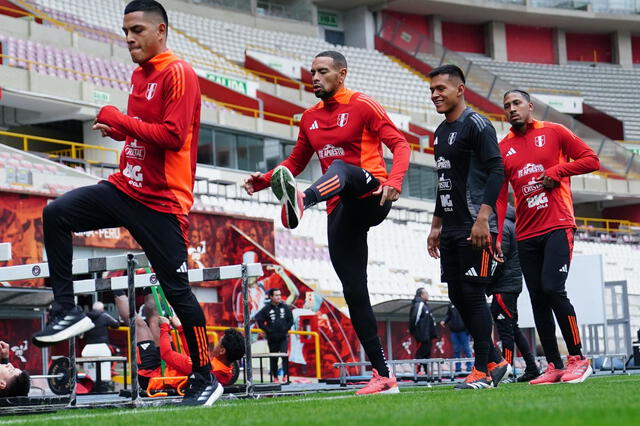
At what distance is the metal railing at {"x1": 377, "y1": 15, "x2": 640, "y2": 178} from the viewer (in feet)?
129

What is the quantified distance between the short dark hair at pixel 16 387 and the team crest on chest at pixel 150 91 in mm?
2263

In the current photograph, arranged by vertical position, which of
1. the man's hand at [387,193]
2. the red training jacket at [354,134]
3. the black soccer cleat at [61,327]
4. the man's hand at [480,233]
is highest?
the red training jacket at [354,134]

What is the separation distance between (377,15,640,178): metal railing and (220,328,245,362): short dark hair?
104 ft

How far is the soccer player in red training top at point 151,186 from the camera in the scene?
17.6 ft

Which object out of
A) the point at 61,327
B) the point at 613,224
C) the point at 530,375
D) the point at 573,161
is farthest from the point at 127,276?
the point at 613,224

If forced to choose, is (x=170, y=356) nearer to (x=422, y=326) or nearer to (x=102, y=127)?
(x=102, y=127)

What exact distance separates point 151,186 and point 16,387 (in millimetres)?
2097

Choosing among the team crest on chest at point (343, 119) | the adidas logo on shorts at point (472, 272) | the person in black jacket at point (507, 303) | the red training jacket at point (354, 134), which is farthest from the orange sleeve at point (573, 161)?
the person in black jacket at point (507, 303)

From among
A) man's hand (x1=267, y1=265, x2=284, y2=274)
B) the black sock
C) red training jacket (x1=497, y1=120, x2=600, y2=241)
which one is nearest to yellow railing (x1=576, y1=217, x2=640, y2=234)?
man's hand (x1=267, y1=265, x2=284, y2=274)

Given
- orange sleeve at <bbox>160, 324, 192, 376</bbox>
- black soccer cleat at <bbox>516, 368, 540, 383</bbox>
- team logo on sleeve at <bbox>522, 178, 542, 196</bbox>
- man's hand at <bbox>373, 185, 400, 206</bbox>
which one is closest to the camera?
man's hand at <bbox>373, 185, 400, 206</bbox>

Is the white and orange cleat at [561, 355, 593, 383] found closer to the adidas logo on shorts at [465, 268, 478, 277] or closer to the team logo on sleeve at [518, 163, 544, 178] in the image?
the adidas logo on shorts at [465, 268, 478, 277]

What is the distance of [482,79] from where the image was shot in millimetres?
42844

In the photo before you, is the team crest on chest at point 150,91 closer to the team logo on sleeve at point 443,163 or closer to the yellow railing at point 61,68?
the team logo on sleeve at point 443,163

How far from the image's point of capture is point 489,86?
42750mm
